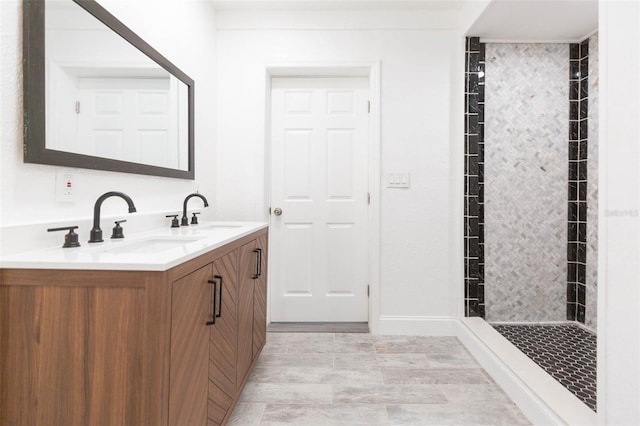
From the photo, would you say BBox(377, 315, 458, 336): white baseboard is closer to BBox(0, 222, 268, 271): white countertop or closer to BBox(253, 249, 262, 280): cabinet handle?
BBox(253, 249, 262, 280): cabinet handle

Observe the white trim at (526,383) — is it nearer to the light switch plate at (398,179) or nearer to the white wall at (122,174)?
the light switch plate at (398,179)

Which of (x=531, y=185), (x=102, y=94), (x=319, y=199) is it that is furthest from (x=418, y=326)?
(x=102, y=94)

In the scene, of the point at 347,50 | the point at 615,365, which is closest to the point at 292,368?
the point at 615,365

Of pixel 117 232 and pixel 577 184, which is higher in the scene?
pixel 577 184

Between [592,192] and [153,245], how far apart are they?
10.1ft

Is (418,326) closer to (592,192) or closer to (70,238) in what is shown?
(592,192)

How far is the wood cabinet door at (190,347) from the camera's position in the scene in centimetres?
103

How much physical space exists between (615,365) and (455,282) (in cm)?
158

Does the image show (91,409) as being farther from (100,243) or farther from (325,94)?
(325,94)

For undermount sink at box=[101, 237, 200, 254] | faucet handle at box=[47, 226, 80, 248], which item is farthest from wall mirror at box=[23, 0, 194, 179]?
undermount sink at box=[101, 237, 200, 254]

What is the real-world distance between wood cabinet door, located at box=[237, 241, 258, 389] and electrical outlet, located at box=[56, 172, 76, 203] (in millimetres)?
721

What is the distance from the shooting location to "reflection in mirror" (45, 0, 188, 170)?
1.30 metres

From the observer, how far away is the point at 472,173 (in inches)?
111

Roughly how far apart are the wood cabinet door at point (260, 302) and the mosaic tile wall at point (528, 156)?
1.82 m
